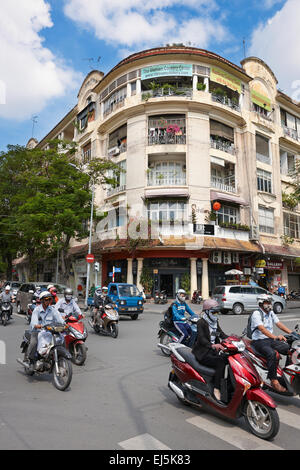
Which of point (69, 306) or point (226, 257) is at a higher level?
point (226, 257)

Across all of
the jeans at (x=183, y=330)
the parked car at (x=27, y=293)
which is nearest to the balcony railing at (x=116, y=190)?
the parked car at (x=27, y=293)

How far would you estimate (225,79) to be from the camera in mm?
27984

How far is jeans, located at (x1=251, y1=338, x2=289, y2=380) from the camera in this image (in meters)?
4.50

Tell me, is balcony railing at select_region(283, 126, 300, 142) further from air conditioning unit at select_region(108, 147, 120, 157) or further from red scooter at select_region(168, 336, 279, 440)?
red scooter at select_region(168, 336, 279, 440)

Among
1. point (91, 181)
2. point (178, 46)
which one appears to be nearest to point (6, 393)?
point (91, 181)

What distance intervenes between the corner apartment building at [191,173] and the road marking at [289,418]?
19474 millimetres

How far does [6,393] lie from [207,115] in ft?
85.4

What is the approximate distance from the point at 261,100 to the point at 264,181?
308 inches

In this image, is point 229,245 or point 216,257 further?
point 216,257

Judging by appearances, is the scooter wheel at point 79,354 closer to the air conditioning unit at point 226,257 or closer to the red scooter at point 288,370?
the red scooter at point 288,370

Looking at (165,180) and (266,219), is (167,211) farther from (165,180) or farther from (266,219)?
(266,219)

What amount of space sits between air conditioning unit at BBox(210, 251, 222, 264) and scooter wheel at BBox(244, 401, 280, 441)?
21.8 metres

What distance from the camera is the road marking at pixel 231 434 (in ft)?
11.0

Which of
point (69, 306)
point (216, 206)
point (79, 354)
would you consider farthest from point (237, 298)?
point (79, 354)
